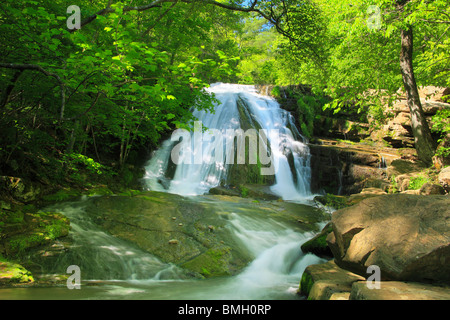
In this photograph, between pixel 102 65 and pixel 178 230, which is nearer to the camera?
pixel 102 65

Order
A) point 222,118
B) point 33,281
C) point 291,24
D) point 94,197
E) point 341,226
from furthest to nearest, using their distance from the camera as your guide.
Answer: point 222,118, point 94,197, point 291,24, point 341,226, point 33,281

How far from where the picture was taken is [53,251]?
3.95m

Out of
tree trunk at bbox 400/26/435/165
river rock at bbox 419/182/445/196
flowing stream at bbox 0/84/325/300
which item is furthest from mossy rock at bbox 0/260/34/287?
tree trunk at bbox 400/26/435/165

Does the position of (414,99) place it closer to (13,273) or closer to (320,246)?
(320,246)

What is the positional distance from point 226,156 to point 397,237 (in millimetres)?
10161

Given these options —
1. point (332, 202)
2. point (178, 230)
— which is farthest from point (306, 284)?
point (332, 202)

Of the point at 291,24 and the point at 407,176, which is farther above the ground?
the point at 291,24

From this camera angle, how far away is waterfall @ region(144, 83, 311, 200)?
12359mm

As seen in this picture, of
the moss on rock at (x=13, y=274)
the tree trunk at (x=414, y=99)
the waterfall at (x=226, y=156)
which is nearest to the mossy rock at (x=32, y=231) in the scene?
the moss on rock at (x=13, y=274)

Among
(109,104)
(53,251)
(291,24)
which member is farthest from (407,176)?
(53,251)

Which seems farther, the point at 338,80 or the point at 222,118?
the point at 222,118

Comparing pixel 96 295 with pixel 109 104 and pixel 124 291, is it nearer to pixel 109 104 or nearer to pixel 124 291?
pixel 124 291

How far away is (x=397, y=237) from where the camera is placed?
3.12 m

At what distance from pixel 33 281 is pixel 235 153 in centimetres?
1032
